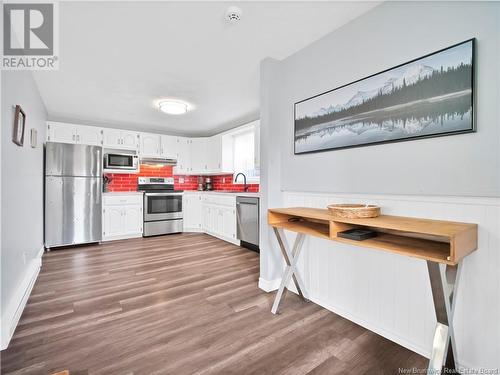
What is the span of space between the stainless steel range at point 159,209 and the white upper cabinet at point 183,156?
0.56 m

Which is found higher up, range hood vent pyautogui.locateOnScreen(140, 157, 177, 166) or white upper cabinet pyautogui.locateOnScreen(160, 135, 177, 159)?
white upper cabinet pyautogui.locateOnScreen(160, 135, 177, 159)

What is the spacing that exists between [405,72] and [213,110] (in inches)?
122

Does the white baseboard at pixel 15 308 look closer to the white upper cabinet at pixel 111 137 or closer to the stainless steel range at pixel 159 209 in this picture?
the stainless steel range at pixel 159 209

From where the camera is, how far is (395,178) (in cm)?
163

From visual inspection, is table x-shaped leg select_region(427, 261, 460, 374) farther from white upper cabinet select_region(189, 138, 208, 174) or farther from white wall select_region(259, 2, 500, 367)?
white upper cabinet select_region(189, 138, 208, 174)

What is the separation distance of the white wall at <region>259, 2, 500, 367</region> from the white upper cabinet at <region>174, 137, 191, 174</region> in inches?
136

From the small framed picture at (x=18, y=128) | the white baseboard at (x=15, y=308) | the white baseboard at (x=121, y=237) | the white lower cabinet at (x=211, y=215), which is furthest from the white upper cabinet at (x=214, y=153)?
the white baseboard at (x=15, y=308)

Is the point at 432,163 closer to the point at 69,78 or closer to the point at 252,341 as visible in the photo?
the point at 252,341

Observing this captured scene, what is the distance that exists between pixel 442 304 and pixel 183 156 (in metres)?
5.14

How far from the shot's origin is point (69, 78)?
9.56 feet

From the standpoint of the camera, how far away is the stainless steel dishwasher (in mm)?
3711
